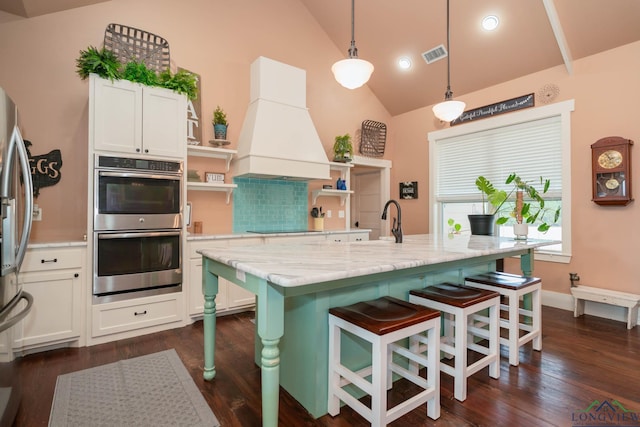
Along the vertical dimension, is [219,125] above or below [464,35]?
below

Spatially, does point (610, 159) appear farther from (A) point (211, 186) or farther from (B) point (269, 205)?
(A) point (211, 186)

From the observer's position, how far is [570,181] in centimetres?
363

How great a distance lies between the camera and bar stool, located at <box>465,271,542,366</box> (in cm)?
229

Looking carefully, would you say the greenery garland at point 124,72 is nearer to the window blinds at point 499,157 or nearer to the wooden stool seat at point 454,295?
the wooden stool seat at point 454,295

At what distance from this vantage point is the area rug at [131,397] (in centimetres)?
171

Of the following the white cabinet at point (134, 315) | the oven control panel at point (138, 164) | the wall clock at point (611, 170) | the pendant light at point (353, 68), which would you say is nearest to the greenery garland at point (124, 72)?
the oven control panel at point (138, 164)

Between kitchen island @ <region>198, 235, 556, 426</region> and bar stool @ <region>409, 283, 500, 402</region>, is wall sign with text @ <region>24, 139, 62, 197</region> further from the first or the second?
bar stool @ <region>409, 283, 500, 402</region>

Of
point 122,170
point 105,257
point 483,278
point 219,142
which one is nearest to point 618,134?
point 483,278

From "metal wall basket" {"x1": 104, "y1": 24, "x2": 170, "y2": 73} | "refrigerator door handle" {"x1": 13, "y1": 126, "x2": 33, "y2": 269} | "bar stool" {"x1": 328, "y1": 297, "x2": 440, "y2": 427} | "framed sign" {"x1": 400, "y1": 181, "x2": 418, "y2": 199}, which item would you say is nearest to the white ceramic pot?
"bar stool" {"x1": 328, "y1": 297, "x2": 440, "y2": 427}

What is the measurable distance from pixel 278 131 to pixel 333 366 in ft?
9.33

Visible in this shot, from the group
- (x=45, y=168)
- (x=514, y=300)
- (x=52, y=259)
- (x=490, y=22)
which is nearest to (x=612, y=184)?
(x=514, y=300)

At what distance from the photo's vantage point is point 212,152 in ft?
12.2

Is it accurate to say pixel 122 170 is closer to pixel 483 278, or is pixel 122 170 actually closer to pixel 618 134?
pixel 483 278

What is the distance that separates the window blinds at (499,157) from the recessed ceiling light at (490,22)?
1.21 meters
